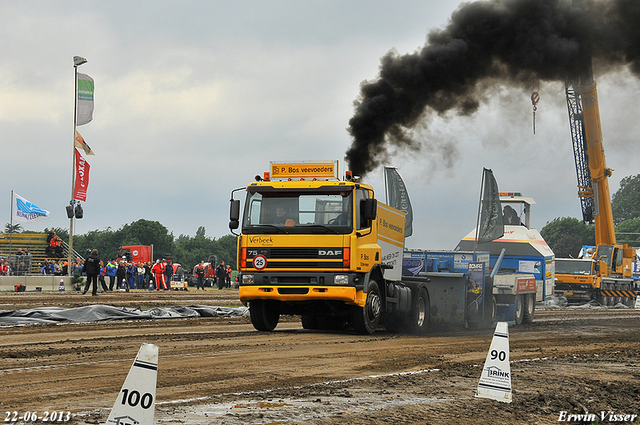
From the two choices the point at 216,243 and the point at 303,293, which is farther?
the point at 216,243

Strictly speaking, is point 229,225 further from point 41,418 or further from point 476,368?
point 41,418

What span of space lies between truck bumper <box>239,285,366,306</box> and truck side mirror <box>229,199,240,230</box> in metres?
1.25

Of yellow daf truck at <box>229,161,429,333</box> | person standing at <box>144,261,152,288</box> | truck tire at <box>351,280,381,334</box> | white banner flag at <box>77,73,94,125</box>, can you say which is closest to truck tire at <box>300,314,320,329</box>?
yellow daf truck at <box>229,161,429,333</box>

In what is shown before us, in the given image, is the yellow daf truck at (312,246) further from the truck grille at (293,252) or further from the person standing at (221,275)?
the person standing at (221,275)

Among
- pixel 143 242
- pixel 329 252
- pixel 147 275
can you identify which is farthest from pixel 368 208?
pixel 143 242

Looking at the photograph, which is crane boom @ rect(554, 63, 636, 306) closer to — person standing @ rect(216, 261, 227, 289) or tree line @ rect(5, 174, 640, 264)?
person standing @ rect(216, 261, 227, 289)

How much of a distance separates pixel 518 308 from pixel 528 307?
3.01 feet

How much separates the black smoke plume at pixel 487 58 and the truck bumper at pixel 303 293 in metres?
5.49

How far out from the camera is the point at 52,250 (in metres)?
43.2

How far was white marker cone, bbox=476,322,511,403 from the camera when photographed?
6.81m

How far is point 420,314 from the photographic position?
1625 cm

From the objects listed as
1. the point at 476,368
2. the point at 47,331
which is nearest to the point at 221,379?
the point at 476,368

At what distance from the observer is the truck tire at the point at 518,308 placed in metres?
18.9

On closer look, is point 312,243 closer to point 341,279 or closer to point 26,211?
point 341,279
